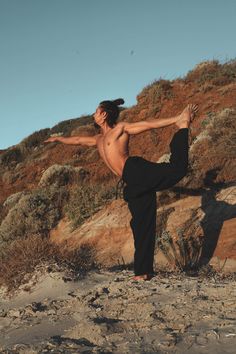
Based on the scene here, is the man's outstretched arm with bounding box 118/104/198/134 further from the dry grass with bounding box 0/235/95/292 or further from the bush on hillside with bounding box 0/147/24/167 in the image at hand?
the bush on hillside with bounding box 0/147/24/167

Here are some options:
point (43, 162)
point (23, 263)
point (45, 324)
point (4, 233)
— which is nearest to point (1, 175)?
point (43, 162)

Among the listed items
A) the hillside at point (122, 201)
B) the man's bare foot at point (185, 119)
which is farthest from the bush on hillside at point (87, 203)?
the man's bare foot at point (185, 119)

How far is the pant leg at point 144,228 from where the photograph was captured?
5609mm

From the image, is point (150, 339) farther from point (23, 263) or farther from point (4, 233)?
point (4, 233)

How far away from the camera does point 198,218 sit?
29.5 feet

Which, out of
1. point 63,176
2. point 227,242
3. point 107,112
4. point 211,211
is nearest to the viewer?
point 107,112

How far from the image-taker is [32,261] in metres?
6.01

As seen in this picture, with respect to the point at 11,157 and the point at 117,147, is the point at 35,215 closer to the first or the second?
the point at 117,147

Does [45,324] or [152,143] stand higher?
[152,143]

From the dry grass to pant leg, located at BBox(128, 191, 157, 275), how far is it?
2.71ft

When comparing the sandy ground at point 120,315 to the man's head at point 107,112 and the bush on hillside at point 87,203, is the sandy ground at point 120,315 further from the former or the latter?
the bush on hillside at point 87,203

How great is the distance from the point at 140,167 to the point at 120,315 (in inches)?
69.9

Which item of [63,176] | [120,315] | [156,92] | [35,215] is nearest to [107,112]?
[120,315]

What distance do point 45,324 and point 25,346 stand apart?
26.1 inches
